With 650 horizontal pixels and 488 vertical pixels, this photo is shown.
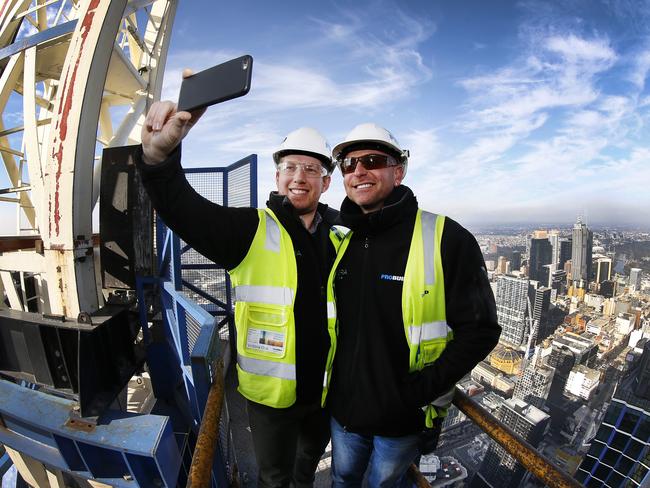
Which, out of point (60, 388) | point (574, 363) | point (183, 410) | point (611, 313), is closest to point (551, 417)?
point (574, 363)

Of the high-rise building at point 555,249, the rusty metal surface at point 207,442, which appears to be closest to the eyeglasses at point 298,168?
the rusty metal surface at point 207,442

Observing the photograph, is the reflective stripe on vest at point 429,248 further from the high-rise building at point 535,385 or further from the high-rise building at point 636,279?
the high-rise building at point 636,279

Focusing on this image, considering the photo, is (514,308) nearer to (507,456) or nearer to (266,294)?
(507,456)

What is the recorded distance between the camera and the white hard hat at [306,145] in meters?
2.08

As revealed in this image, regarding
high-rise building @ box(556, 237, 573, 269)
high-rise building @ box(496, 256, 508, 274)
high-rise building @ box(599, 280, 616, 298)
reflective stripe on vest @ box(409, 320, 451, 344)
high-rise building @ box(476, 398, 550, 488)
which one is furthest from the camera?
high-rise building @ box(496, 256, 508, 274)

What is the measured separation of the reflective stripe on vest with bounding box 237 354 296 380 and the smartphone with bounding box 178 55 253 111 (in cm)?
132

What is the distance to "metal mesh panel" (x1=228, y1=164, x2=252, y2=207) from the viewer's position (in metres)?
5.61

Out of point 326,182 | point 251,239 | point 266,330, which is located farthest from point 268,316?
point 326,182

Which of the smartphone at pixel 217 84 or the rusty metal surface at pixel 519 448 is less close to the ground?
the smartphone at pixel 217 84

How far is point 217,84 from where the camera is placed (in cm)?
117

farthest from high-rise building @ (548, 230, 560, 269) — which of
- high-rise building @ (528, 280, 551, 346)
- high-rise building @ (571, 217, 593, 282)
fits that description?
high-rise building @ (528, 280, 551, 346)

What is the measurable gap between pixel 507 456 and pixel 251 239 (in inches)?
1019

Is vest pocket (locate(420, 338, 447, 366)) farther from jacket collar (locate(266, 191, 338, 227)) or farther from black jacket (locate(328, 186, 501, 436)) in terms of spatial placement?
jacket collar (locate(266, 191, 338, 227))

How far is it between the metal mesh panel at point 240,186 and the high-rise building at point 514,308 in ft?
140
